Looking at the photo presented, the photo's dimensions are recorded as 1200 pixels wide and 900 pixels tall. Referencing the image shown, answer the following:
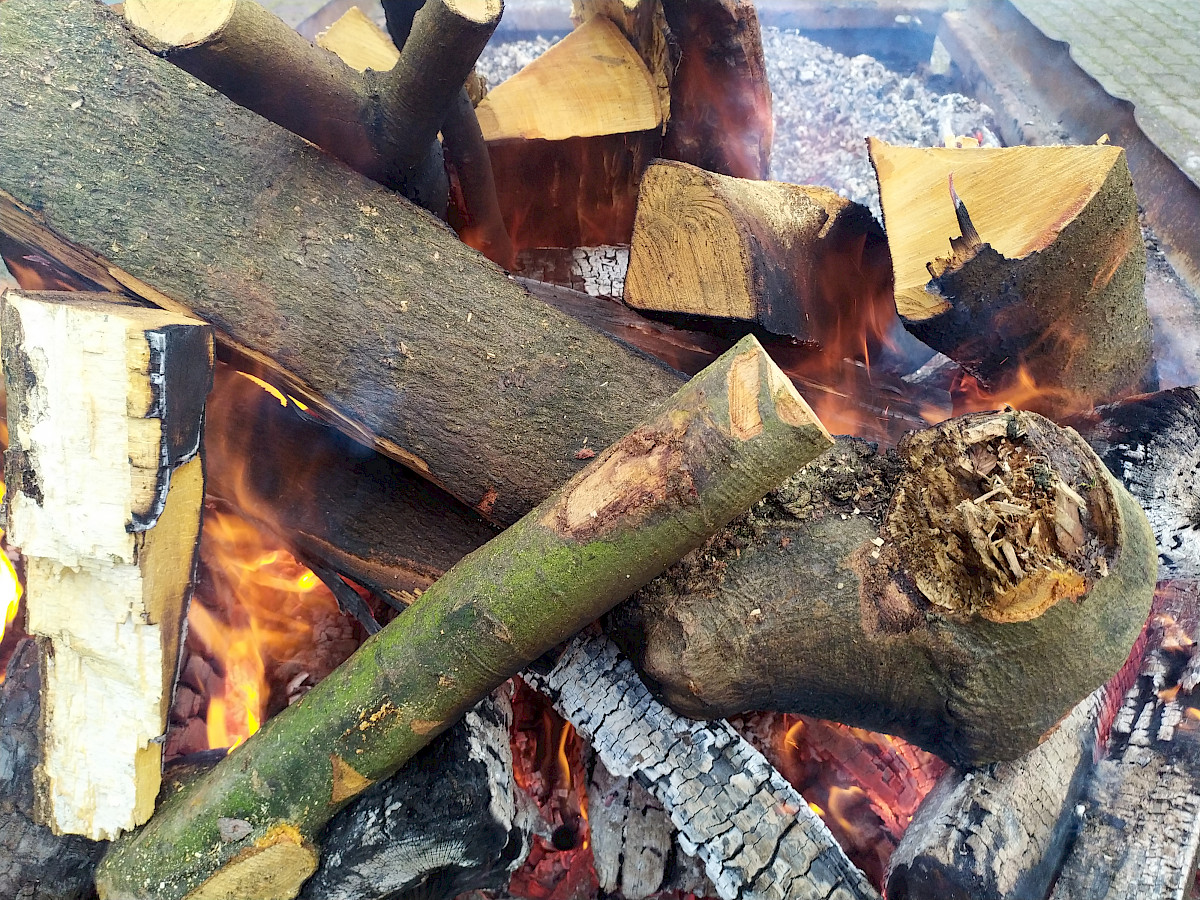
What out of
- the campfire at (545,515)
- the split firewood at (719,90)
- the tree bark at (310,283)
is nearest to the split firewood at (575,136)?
the split firewood at (719,90)

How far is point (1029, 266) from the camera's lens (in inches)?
55.4

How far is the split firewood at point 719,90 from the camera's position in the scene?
6.70 ft

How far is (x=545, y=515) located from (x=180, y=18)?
1307 mm

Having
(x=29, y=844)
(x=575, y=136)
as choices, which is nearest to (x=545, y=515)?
(x=29, y=844)

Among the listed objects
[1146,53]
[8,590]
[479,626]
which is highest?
[1146,53]

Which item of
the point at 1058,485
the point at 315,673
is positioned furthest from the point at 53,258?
the point at 1058,485

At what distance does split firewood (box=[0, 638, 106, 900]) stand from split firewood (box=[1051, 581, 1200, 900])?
199 centimetres

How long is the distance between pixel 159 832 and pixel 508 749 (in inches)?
26.4

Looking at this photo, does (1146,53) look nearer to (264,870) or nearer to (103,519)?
(103,519)

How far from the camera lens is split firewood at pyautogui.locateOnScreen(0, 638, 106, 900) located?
147cm

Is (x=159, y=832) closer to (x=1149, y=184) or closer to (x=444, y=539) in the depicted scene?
(x=444, y=539)

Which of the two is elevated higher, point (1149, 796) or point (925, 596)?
point (925, 596)

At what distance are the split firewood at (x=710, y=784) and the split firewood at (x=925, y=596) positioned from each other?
140 mm

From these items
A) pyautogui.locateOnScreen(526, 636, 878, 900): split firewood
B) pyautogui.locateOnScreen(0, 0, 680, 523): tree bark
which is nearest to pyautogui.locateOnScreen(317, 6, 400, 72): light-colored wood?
pyautogui.locateOnScreen(0, 0, 680, 523): tree bark
